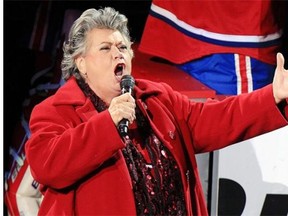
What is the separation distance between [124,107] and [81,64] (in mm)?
285

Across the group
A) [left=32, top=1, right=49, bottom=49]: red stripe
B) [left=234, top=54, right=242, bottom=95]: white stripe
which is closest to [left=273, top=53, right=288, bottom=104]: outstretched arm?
[left=234, top=54, right=242, bottom=95]: white stripe

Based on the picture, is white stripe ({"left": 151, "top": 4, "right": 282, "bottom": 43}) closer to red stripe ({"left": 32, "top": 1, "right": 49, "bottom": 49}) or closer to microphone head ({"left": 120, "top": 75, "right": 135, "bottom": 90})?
red stripe ({"left": 32, "top": 1, "right": 49, "bottom": 49})

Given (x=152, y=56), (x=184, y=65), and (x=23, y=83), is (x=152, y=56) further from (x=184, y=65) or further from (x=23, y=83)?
(x=23, y=83)

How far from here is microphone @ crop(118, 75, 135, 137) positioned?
1.61 m

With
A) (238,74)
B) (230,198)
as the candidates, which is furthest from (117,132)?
(238,74)

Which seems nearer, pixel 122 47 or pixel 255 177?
pixel 122 47

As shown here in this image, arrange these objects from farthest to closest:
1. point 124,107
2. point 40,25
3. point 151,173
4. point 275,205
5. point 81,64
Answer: point 40,25 → point 275,205 → point 81,64 → point 151,173 → point 124,107

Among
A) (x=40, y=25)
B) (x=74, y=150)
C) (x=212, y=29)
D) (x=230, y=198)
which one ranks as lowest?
(x=230, y=198)

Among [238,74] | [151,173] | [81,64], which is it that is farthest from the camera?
[238,74]

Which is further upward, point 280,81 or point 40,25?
point 280,81

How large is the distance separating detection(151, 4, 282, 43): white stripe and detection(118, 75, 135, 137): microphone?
728 millimetres

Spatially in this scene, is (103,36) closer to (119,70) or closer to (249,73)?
(119,70)

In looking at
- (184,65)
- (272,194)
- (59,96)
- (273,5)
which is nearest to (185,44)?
(184,65)

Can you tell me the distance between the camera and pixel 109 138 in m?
1.64
